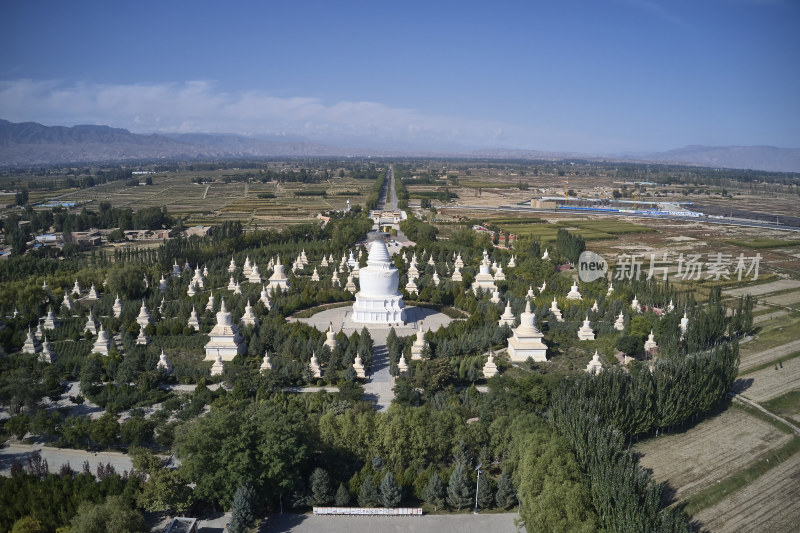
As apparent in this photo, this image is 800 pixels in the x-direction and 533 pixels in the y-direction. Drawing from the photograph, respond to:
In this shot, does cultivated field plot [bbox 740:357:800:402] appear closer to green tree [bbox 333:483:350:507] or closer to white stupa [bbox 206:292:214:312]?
green tree [bbox 333:483:350:507]

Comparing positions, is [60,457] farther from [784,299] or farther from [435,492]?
[784,299]

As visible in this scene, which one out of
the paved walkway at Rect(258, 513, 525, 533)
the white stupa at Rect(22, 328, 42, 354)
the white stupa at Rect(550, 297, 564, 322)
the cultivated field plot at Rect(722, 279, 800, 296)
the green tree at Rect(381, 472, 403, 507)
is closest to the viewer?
the paved walkway at Rect(258, 513, 525, 533)

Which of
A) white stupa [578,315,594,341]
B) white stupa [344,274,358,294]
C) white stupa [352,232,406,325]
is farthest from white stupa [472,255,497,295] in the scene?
white stupa [578,315,594,341]

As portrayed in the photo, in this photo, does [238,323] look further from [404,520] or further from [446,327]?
[404,520]

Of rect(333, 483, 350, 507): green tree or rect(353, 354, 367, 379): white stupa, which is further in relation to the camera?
rect(353, 354, 367, 379): white stupa

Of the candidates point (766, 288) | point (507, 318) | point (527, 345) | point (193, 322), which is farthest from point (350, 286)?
point (766, 288)
